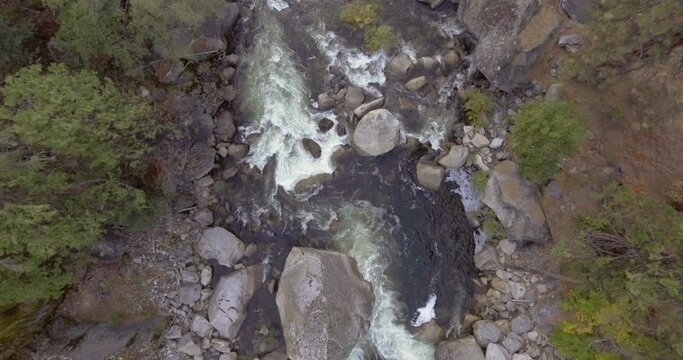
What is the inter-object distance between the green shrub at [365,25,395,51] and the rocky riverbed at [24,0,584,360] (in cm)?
45

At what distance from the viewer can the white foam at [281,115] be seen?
698 inches

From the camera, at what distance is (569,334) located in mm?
14469

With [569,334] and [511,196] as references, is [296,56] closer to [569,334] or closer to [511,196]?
[511,196]

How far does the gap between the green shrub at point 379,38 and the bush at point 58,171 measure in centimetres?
928

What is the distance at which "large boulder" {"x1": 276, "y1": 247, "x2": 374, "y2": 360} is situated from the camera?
48.5 ft

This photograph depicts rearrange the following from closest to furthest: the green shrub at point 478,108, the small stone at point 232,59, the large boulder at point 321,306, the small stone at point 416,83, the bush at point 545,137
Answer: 1. the bush at point 545,137
2. the large boulder at point 321,306
3. the green shrub at point 478,108
4. the small stone at point 416,83
5. the small stone at point 232,59

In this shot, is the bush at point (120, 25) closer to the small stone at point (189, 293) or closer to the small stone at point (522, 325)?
the small stone at point (189, 293)

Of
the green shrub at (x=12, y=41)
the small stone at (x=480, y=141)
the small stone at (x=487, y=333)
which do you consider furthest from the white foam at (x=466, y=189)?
the green shrub at (x=12, y=41)

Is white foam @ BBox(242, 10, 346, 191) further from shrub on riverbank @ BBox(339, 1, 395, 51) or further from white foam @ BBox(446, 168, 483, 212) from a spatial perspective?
white foam @ BBox(446, 168, 483, 212)

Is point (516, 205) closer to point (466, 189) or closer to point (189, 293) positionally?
point (466, 189)

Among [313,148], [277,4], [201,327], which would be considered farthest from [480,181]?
[277,4]

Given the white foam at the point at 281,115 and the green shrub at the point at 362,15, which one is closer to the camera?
the white foam at the point at 281,115

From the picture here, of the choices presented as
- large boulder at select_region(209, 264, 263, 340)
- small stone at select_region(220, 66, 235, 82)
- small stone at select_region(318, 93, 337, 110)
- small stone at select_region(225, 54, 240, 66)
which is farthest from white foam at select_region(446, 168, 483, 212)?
small stone at select_region(225, 54, 240, 66)

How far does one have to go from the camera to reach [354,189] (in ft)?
56.7
